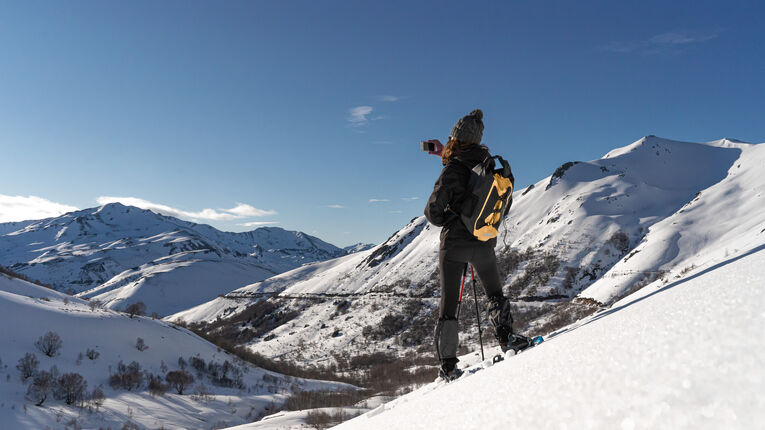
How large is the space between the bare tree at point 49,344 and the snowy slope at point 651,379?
43.1 feet

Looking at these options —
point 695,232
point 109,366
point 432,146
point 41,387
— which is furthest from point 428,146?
point 695,232

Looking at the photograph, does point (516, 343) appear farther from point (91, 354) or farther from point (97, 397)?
point (91, 354)

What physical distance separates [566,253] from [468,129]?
4466cm

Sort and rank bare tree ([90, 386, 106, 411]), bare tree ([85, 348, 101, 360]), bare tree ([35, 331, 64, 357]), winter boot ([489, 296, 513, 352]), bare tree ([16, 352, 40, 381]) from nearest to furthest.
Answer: winter boot ([489, 296, 513, 352])
bare tree ([90, 386, 106, 411])
bare tree ([16, 352, 40, 381])
bare tree ([35, 331, 64, 357])
bare tree ([85, 348, 101, 360])

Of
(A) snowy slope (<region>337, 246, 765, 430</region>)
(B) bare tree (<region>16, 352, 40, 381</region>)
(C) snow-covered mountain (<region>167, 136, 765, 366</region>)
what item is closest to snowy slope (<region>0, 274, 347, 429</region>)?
(B) bare tree (<region>16, 352, 40, 381</region>)

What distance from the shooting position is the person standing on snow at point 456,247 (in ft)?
11.5

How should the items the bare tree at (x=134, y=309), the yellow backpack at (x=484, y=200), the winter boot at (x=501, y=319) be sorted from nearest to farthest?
1. the yellow backpack at (x=484, y=200)
2. the winter boot at (x=501, y=319)
3. the bare tree at (x=134, y=309)

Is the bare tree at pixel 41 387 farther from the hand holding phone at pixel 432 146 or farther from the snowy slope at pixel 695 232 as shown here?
the snowy slope at pixel 695 232

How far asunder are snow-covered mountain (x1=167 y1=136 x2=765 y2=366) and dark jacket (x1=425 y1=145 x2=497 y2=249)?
2070cm

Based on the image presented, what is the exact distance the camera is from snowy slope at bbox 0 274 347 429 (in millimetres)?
7669

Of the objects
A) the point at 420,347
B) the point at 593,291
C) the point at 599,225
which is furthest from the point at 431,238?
the point at 593,291

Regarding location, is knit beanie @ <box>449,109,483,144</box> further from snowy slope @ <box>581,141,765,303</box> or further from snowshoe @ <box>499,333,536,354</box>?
snowy slope @ <box>581,141,765,303</box>

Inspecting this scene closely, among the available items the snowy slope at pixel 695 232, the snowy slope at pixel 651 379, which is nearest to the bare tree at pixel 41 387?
the snowy slope at pixel 651 379

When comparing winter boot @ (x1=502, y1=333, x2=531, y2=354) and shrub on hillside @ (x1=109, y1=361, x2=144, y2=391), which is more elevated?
winter boot @ (x1=502, y1=333, x2=531, y2=354)
